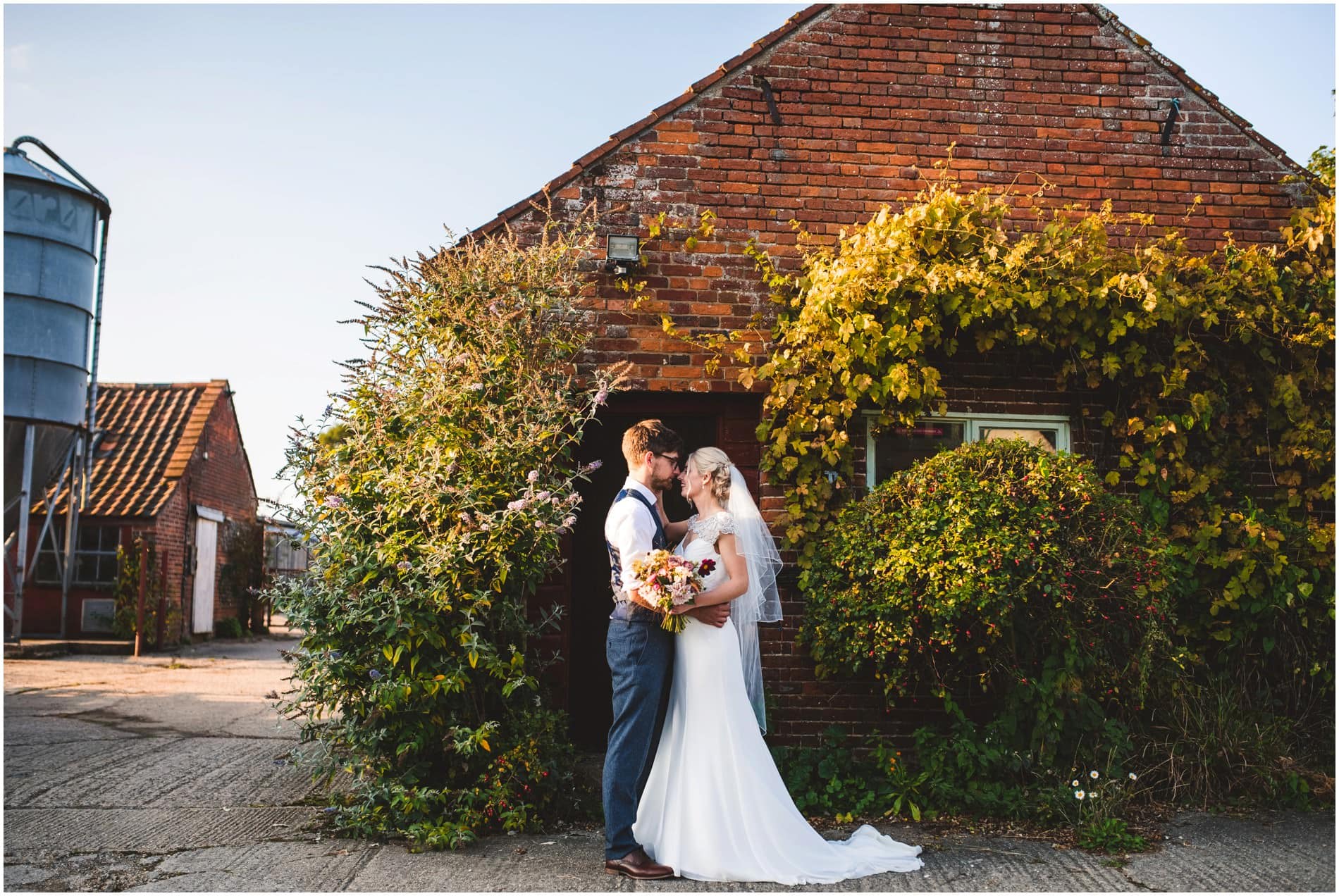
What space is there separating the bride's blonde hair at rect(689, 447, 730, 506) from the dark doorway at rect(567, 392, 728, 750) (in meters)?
1.70

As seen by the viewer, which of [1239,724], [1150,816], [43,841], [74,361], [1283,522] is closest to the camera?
[43,841]

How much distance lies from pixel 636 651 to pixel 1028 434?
11.7 feet

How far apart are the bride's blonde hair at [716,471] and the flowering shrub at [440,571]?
2.50 ft

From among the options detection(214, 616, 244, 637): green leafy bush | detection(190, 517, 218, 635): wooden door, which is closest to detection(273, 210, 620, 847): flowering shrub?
detection(190, 517, 218, 635): wooden door

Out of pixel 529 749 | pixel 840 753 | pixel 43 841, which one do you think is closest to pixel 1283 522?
pixel 840 753

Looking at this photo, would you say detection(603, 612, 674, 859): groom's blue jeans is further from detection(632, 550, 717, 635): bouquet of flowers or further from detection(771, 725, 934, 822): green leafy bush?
detection(771, 725, 934, 822): green leafy bush

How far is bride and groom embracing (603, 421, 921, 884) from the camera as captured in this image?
439 centimetres

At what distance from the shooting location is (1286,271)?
21.1ft

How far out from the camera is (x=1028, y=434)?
21.9 ft

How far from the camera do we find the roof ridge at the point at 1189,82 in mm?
7062

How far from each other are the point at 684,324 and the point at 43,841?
468 cm

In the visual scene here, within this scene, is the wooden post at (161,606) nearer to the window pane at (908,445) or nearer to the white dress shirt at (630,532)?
the window pane at (908,445)

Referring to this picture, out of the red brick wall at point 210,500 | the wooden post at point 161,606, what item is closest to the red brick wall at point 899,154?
the wooden post at point 161,606

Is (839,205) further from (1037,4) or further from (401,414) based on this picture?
(401,414)
